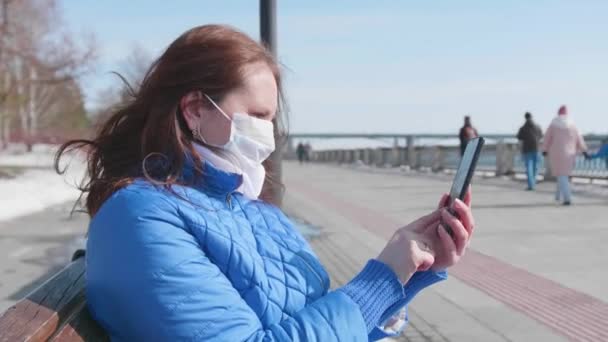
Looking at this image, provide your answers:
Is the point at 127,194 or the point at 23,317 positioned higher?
the point at 127,194

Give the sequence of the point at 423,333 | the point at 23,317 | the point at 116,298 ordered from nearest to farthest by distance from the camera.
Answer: the point at 116,298
the point at 23,317
the point at 423,333

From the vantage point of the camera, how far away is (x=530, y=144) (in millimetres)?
18062

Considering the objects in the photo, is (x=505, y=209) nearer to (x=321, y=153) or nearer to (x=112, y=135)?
(x=112, y=135)

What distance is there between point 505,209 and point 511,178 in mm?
8570

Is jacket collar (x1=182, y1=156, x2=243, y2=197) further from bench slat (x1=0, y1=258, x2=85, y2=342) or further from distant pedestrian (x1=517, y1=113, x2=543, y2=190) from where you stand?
distant pedestrian (x1=517, y1=113, x2=543, y2=190)

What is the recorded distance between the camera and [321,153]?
67375 millimetres

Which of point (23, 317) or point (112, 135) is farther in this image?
point (112, 135)

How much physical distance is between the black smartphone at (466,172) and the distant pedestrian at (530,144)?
16.2m

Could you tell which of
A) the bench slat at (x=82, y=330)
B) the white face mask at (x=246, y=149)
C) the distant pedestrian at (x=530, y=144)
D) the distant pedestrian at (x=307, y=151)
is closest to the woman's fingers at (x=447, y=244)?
the white face mask at (x=246, y=149)

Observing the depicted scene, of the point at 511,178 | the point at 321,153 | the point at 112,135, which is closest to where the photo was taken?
the point at 112,135

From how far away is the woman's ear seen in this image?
1.82m

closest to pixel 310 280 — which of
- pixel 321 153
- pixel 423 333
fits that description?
pixel 423 333

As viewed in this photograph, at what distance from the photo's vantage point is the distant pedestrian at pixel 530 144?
17719 millimetres

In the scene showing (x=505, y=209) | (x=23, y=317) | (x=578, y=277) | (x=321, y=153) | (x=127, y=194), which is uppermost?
(x=127, y=194)
